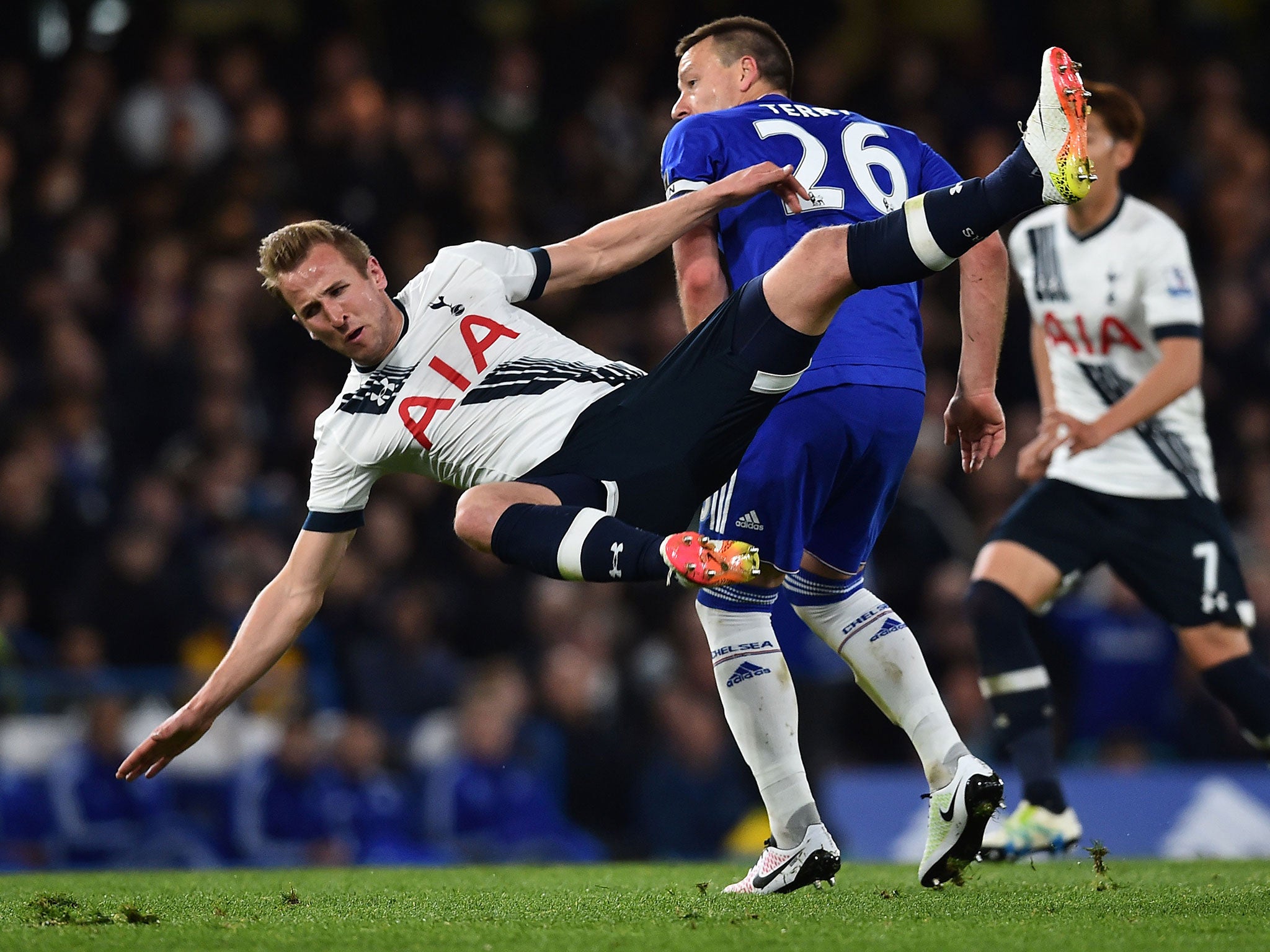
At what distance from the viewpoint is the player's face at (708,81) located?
4.93 meters

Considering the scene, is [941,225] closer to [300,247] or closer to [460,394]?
[460,394]

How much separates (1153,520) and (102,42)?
906 cm

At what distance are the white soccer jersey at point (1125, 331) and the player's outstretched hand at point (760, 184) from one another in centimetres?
200

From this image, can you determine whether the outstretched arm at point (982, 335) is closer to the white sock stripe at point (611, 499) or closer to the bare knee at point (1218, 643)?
the white sock stripe at point (611, 499)

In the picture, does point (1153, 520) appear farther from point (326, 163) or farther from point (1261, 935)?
point (326, 163)

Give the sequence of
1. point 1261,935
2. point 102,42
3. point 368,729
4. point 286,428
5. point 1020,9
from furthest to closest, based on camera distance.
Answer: point 1020,9 < point 102,42 < point 286,428 < point 368,729 < point 1261,935

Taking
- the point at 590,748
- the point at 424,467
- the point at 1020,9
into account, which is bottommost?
the point at 590,748

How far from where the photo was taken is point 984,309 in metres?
4.63

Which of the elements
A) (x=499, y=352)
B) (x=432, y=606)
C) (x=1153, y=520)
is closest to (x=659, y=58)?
(x=432, y=606)

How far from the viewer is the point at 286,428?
999cm

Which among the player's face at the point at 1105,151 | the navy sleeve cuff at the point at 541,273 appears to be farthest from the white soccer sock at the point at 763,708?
the player's face at the point at 1105,151

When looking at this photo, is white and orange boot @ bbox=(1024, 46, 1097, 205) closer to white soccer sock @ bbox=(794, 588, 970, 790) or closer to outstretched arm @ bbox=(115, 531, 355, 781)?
white soccer sock @ bbox=(794, 588, 970, 790)

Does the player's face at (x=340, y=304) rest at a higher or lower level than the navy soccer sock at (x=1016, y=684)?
higher

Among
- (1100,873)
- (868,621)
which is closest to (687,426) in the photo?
(868,621)
